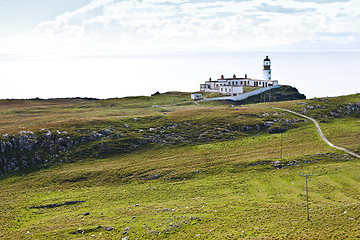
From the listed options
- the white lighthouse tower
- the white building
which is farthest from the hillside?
the white lighthouse tower

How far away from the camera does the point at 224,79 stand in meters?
186

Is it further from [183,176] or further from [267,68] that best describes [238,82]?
[183,176]

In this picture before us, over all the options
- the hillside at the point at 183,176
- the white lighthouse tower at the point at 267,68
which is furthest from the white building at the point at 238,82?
the hillside at the point at 183,176

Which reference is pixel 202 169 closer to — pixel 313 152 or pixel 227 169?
pixel 227 169

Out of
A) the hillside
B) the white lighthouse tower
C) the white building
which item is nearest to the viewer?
the hillside

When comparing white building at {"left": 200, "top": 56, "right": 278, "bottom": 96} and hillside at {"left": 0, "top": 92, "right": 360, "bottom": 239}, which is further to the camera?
white building at {"left": 200, "top": 56, "right": 278, "bottom": 96}

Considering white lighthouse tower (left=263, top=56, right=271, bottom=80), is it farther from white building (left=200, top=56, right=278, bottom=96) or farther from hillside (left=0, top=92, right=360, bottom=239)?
hillside (left=0, top=92, right=360, bottom=239)

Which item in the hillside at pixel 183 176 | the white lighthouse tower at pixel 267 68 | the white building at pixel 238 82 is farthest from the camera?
the white lighthouse tower at pixel 267 68

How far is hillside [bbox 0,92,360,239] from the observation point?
44.6 m

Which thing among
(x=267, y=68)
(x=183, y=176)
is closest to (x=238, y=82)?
(x=267, y=68)

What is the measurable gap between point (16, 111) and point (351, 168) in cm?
12008

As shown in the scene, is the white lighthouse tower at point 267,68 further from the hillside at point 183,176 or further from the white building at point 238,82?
the hillside at point 183,176

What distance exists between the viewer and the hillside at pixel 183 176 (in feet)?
146

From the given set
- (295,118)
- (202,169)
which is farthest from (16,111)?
(295,118)
